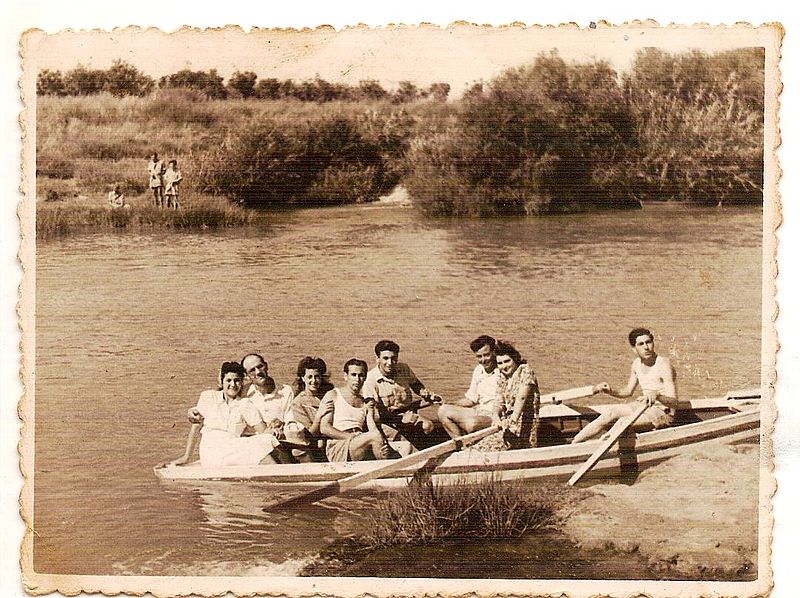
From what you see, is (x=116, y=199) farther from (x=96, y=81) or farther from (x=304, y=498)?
(x=304, y=498)

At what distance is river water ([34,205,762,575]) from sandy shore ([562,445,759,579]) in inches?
12.6

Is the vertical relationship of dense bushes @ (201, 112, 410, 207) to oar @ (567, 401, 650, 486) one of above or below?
above

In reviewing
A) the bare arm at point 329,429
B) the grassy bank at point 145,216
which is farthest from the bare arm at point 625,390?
the grassy bank at point 145,216

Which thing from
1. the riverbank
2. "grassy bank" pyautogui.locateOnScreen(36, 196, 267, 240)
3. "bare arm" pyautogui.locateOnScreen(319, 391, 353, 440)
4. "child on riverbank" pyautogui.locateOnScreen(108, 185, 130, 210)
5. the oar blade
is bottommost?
the riverbank

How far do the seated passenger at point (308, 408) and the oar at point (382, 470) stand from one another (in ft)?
0.44

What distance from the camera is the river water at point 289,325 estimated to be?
3389 millimetres

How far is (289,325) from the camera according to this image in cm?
344

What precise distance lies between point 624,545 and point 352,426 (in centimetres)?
113

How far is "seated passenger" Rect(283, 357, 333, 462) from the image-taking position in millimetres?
3395

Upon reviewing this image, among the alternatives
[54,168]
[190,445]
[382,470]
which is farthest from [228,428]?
[54,168]

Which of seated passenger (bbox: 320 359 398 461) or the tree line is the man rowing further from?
the tree line

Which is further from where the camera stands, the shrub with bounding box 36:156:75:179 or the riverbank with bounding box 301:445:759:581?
the shrub with bounding box 36:156:75:179

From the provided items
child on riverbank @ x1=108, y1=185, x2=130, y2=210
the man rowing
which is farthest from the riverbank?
child on riverbank @ x1=108, y1=185, x2=130, y2=210

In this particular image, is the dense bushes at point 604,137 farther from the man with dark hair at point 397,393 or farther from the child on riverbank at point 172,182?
the child on riverbank at point 172,182
